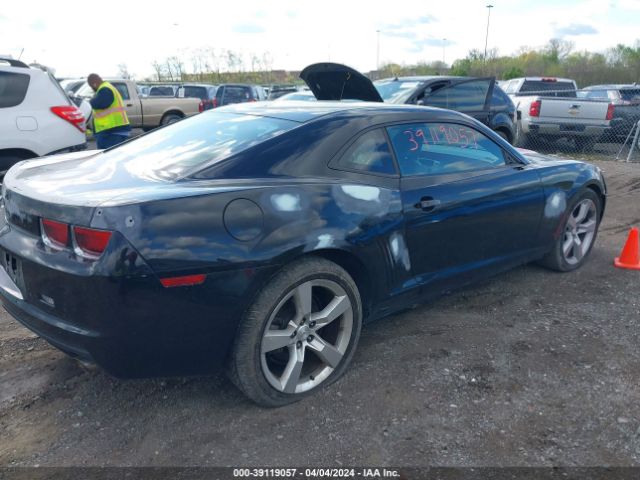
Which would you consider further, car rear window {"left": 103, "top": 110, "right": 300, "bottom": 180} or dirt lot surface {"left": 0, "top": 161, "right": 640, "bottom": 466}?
car rear window {"left": 103, "top": 110, "right": 300, "bottom": 180}

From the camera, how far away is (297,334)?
2865mm

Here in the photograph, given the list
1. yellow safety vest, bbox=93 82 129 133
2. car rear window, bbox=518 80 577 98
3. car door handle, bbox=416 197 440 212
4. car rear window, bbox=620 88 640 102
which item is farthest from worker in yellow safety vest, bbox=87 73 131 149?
car rear window, bbox=620 88 640 102

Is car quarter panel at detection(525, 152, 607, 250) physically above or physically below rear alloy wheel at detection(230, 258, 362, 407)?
above

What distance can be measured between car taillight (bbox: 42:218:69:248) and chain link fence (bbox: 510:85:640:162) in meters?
9.80

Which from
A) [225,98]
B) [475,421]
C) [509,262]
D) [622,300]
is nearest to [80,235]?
[475,421]

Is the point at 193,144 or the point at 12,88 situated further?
the point at 12,88

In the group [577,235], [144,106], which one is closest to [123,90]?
[144,106]

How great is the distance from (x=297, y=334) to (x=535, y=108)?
10.5m

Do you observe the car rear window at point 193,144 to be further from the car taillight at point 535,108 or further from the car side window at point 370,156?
the car taillight at point 535,108

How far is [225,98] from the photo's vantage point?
60.6 ft

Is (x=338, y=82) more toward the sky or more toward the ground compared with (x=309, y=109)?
more toward the sky

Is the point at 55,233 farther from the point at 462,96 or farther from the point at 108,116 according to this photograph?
the point at 462,96

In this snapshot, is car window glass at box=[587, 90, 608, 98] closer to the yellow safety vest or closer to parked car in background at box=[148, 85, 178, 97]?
the yellow safety vest

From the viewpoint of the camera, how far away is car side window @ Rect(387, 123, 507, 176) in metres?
3.44
